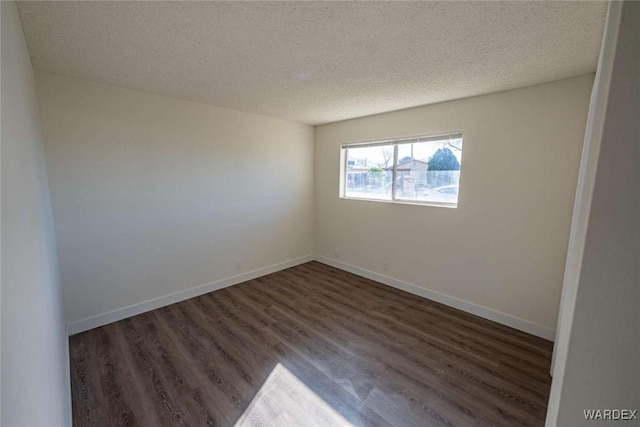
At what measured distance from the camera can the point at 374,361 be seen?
2.11 metres

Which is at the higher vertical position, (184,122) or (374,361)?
(184,122)

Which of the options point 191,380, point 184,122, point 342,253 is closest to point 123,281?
point 191,380

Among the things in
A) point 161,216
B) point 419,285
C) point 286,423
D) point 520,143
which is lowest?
point 286,423

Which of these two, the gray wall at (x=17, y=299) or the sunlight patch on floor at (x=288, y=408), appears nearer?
the gray wall at (x=17, y=299)

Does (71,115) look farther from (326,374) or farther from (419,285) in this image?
(419,285)

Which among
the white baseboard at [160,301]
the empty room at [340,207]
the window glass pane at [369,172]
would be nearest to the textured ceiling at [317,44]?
the empty room at [340,207]

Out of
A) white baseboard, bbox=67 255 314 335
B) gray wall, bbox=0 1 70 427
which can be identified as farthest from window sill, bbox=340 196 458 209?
gray wall, bbox=0 1 70 427

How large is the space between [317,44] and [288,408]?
235 centimetres

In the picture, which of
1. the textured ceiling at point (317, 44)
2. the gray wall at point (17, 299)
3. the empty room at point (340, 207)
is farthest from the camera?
the textured ceiling at point (317, 44)

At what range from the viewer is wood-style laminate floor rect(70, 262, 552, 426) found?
1.64 meters

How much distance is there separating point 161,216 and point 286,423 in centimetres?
236

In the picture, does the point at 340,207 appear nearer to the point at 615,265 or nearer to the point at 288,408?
the point at 288,408

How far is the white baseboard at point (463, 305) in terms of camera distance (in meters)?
2.43

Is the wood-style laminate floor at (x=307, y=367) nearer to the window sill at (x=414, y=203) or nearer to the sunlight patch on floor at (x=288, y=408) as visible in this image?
the sunlight patch on floor at (x=288, y=408)
